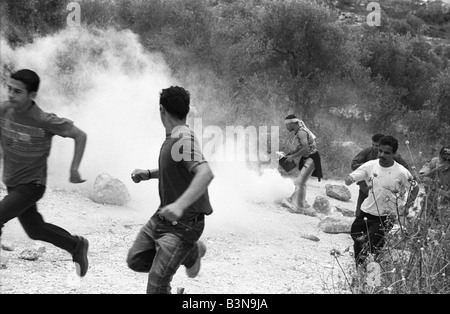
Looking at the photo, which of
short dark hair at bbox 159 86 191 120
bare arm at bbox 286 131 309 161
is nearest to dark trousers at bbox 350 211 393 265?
short dark hair at bbox 159 86 191 120

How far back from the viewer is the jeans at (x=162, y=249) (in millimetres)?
3383

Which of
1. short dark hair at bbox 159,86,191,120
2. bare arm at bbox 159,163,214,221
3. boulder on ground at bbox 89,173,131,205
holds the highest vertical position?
short dark hair at bbox 159,86,191,120

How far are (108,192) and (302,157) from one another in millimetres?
2804

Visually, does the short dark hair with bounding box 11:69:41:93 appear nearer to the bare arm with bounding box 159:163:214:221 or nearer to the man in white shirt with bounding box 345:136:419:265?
the bare arm with bounding box 159:163:214:221

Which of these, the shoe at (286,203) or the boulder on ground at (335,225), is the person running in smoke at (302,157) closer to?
the shoe at (286,203)

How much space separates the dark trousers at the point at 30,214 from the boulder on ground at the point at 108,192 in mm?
3404

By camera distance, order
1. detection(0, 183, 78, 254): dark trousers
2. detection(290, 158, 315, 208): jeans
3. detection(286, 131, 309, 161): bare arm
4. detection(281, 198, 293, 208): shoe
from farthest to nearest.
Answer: detection(281, 198, 293, 208): shoe
detection(290, 158, 315, 208): jeans
detection(286, 131, 309, 161): bare arm
detection(0, 183, 78, 254): dark trousers

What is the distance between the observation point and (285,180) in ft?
32.9

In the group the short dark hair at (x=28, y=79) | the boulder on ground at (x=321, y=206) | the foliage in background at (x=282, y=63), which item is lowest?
the boulder on ground at (x=321, y=206)

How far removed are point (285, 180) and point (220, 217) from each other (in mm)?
2382

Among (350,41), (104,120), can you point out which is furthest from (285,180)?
(350,41)

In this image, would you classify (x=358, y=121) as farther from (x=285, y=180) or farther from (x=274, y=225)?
(x=274, y=225)

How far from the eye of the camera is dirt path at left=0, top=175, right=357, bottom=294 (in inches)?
190

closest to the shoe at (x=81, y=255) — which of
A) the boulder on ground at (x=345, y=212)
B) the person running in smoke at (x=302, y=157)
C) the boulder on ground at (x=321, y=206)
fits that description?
the person running in smoke at (x=302, y=157)
